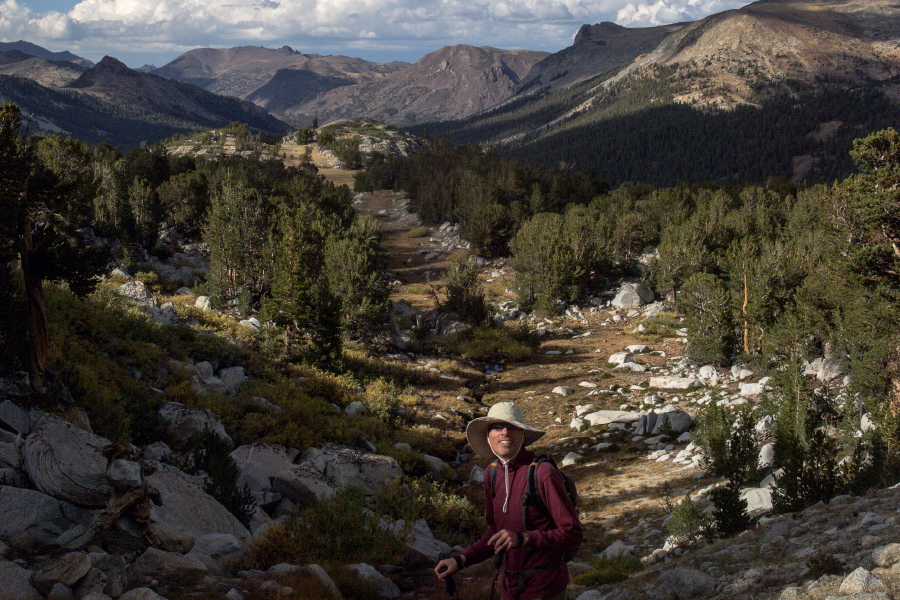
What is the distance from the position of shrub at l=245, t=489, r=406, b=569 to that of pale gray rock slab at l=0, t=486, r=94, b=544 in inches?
91.3

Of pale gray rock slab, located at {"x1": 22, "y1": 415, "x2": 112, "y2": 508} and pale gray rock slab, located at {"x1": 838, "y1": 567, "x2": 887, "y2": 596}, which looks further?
pale gray rock slab, located at {"x1": 22, "y1": 415, "x2": 112, "y2": 508}

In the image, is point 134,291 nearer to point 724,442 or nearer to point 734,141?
point 724,442

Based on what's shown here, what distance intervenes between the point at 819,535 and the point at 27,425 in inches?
480

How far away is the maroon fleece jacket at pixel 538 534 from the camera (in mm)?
4246

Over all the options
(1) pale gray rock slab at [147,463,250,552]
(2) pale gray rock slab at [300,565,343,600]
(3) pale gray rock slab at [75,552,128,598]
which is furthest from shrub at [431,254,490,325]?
(3) pale gray rock slab at [75,552,128,598]

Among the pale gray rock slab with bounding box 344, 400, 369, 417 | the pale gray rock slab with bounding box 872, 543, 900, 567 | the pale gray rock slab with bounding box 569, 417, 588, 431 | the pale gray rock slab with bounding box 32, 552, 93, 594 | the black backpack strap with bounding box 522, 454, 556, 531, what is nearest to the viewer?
the black backpack strap with bounding box 522, 454, 556, 531

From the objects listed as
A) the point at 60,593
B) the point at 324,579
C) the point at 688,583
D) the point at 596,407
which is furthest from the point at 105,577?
the point at 596,407

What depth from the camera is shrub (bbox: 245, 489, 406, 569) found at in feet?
27.5

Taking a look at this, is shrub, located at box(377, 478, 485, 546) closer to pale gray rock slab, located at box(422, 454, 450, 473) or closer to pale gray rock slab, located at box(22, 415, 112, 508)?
pale gray rock slab, located at box(422, 454, 450, 473)

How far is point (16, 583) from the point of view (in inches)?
206

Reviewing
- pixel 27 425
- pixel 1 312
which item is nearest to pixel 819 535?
pixel 27 425

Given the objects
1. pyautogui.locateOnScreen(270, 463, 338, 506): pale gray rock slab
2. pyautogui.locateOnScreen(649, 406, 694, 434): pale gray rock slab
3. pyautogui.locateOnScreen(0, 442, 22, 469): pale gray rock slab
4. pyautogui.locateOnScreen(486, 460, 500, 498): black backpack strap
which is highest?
pyautogui.locateOnScreen(486, 460, 500, 498): black backpack strap

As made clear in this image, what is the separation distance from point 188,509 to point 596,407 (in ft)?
52.7

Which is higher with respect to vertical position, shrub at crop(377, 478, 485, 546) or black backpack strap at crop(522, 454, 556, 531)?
black backpack strap at crop(522, 454, 556, 531)
